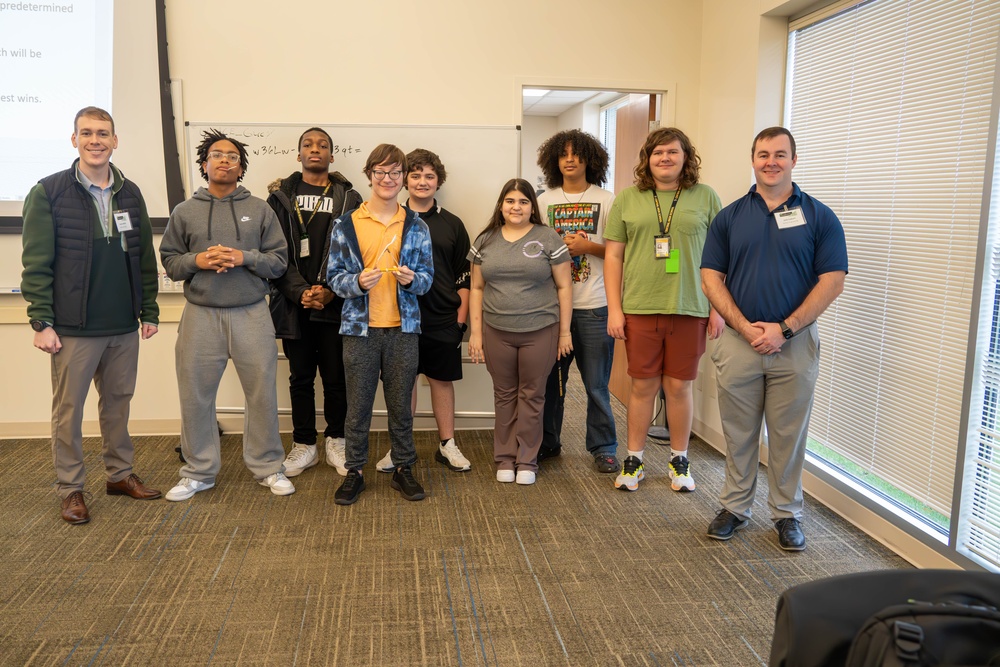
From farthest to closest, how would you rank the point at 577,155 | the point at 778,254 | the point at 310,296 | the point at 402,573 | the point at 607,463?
the point at 607,463
the point at 577,155
the point at 310,296
the point at 778,254
the point at 402,573

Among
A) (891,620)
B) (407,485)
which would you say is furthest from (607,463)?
(891,620)

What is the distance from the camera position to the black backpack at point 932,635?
0.97 metres

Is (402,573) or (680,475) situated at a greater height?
(680,475)

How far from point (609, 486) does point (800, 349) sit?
45.0 inches

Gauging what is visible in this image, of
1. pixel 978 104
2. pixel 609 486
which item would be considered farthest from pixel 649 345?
pixel 978 104

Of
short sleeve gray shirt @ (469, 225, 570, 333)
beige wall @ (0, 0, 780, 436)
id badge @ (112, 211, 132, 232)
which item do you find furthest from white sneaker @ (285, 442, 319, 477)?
id badge @ (112, 211, 132, 232)

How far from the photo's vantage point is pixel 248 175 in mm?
3996

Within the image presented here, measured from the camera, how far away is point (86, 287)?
2957 mm

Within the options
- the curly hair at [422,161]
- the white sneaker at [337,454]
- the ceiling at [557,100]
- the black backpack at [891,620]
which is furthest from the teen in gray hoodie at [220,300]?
the ceiling at [557,100]

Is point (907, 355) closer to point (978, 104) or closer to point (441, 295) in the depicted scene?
point (978, 104)

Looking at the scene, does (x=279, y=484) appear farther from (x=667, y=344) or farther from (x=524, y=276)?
(x=667, y=344)

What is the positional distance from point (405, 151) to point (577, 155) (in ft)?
3.54

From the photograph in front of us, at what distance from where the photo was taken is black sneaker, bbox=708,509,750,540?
9.25 ft

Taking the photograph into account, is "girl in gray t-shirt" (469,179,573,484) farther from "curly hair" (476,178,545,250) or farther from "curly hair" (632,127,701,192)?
"curly hair" (632,127,701,192)
